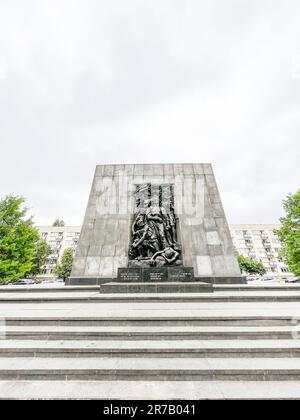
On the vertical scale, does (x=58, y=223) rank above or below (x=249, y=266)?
above

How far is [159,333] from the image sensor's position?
4.02 m

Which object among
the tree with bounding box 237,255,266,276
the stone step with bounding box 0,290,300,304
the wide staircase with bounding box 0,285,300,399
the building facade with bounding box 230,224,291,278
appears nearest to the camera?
the wide staircase with bounding box 0,285,300,399

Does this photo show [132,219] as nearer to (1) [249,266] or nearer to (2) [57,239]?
(1) [249,266]

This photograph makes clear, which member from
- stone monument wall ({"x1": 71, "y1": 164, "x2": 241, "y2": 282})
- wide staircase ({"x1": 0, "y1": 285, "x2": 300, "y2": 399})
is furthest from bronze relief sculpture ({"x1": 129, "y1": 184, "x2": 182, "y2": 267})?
wide staircase ({"x1": 0, "y1": 285, "x2": 300, "y2": 399})

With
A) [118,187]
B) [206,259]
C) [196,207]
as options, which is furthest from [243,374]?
[118,187]

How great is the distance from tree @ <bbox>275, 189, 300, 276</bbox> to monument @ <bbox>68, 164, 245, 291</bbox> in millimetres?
10067

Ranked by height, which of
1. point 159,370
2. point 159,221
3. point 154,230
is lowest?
point 159,370

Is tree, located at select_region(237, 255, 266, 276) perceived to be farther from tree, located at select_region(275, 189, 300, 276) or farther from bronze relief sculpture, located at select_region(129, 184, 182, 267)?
bronze relief sculpture, located at select_region(129, 184, 182, 267)

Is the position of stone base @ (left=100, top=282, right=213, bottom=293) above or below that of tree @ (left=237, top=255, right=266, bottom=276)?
below

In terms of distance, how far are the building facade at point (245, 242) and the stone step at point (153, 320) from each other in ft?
224

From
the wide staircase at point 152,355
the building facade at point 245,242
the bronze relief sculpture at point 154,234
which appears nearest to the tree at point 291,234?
the bronze relief sculpture at point 154,234

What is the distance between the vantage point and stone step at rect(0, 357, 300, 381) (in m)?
3.12

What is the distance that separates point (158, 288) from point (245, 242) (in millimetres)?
72066

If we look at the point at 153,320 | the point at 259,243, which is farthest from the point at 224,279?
the point at 259,243
